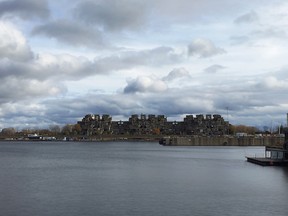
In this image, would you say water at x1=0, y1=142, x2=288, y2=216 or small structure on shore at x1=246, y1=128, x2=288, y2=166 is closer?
water at x1=0, y1=142, x2=288, y2=216

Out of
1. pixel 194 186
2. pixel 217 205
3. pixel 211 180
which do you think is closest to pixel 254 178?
pixel 211 180

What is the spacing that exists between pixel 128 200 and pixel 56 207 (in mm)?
8777

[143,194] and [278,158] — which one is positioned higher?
[278,158]

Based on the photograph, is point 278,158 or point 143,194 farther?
point 278,158

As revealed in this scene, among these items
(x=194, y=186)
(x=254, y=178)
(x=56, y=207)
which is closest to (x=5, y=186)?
(x=56, y=207)

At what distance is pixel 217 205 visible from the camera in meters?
51.2

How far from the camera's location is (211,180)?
247 feet

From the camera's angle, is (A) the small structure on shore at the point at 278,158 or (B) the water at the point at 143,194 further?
(A) the small structure on shore at the point at 278,158

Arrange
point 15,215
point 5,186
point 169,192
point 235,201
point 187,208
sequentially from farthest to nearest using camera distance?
point 5,186, point 169,192, point 235,201, point 187,208, point 15,215

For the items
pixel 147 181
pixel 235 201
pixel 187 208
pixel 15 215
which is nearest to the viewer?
pixel 15 215

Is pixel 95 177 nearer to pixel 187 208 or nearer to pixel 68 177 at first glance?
pixel 68 177

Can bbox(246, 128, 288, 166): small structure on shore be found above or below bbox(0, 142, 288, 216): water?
above

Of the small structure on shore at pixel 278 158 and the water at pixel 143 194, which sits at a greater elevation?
the small structure on shore at pixel 278 158

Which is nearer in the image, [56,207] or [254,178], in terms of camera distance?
[56,207]
